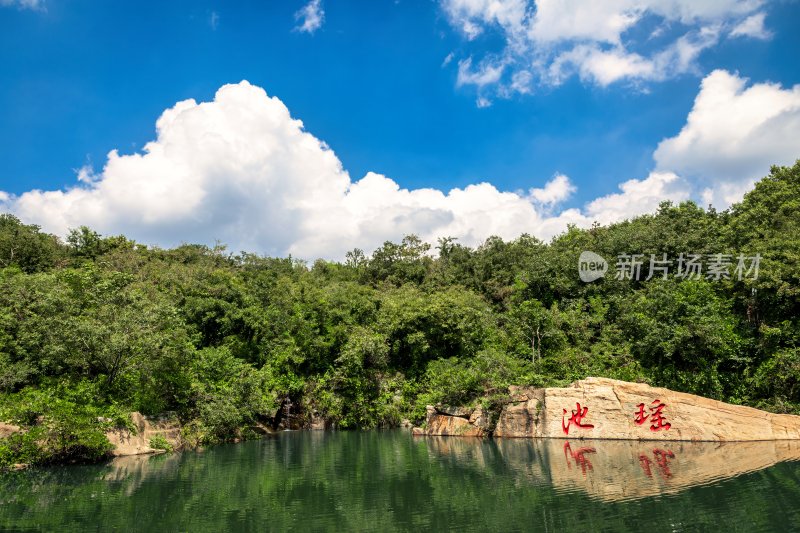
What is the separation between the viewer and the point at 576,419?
782 inches

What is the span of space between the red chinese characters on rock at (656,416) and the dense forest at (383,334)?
3302mm

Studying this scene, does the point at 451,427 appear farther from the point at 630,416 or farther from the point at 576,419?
the point at 630,416

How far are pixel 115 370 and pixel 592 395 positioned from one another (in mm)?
18274

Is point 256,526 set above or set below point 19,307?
below

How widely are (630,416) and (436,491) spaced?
1029cm

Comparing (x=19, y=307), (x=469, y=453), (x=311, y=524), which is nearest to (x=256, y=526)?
(x=311, y=524)

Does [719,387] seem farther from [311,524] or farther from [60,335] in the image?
[60,335]

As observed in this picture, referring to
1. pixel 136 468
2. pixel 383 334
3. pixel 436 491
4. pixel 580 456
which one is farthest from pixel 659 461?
pixel 383 334

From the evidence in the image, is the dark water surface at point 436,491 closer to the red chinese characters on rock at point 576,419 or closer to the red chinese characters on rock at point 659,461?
the red chinese characters on rock at point 659,461

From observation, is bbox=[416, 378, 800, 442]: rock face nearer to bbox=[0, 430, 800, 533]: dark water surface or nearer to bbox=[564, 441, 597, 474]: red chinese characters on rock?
bbox=[0, 430, 800, 533]: dark water surface

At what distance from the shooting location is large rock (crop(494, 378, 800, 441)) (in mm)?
17328

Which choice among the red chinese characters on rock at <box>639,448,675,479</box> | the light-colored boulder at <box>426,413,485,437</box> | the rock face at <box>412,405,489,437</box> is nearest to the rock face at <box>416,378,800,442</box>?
the rock face at <box>412,405,489,437</box>

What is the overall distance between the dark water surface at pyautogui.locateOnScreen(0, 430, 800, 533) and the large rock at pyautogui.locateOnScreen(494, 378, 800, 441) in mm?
1036

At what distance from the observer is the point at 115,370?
2036 centimetres
